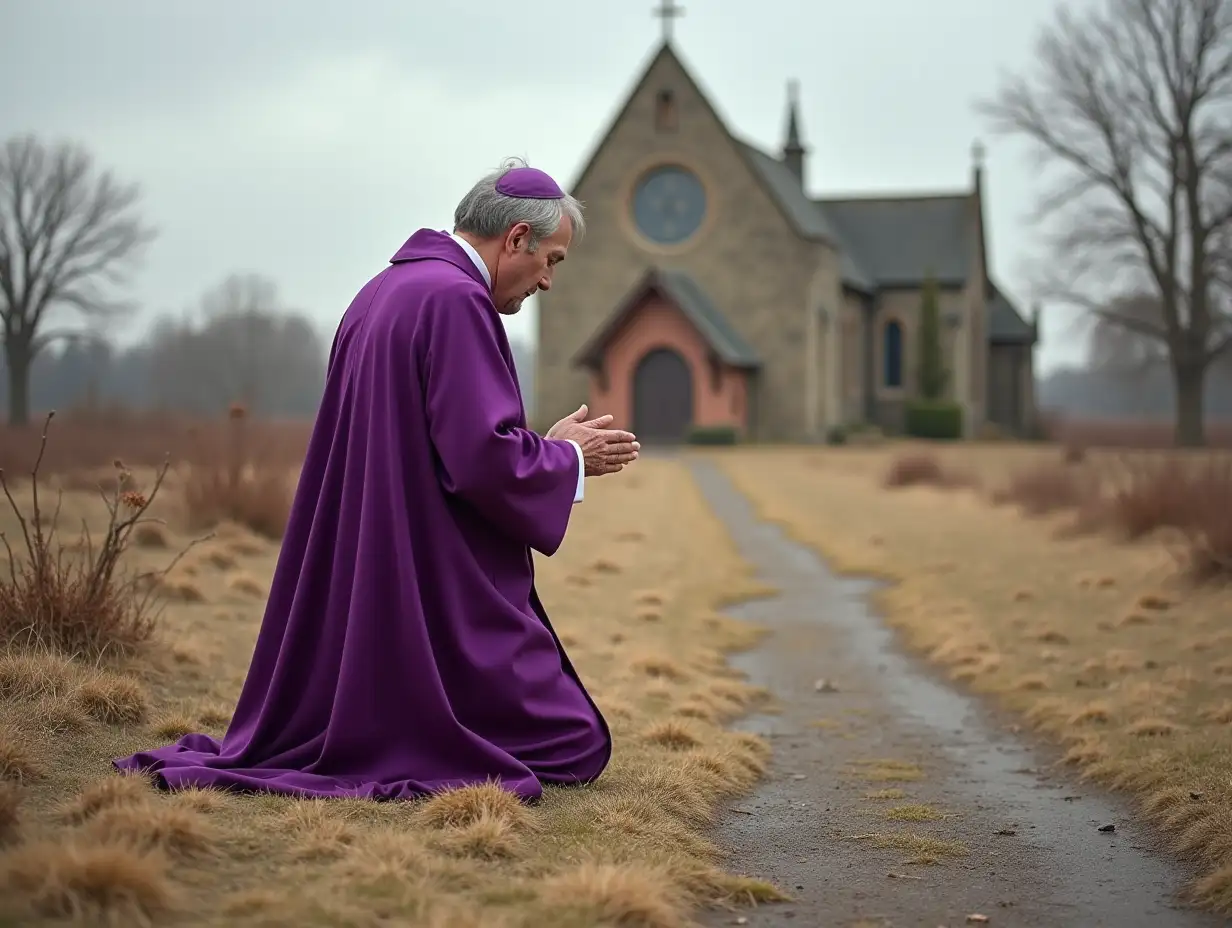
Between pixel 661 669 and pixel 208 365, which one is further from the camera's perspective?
pixel 208 365

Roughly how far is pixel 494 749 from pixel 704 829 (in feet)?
2.99

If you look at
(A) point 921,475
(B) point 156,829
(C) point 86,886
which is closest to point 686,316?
(A) point 921,475

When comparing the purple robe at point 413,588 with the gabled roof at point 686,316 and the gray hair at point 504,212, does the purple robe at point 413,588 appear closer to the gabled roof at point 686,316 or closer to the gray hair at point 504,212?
the gray hair at point 504,212

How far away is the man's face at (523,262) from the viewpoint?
5637mm

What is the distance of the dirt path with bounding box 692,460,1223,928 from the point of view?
4629mm

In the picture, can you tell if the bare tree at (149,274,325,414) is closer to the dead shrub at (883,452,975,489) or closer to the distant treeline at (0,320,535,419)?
the distant treeline at (0,320,535,419)

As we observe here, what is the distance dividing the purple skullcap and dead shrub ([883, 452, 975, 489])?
2080 cm

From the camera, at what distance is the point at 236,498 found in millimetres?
14164

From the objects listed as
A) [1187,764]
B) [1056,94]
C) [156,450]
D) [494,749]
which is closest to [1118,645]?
[1187,764]

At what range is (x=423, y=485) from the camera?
17.3 feet

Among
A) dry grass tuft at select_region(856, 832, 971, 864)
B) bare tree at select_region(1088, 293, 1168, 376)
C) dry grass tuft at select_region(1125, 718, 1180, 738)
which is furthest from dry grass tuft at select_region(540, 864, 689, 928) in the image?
bare tree at select_region(1088, 293, 1168, 376)

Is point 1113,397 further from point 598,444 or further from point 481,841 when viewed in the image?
point 481,841

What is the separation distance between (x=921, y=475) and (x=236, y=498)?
15664 mm

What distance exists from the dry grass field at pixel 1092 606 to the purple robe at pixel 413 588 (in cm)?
253
